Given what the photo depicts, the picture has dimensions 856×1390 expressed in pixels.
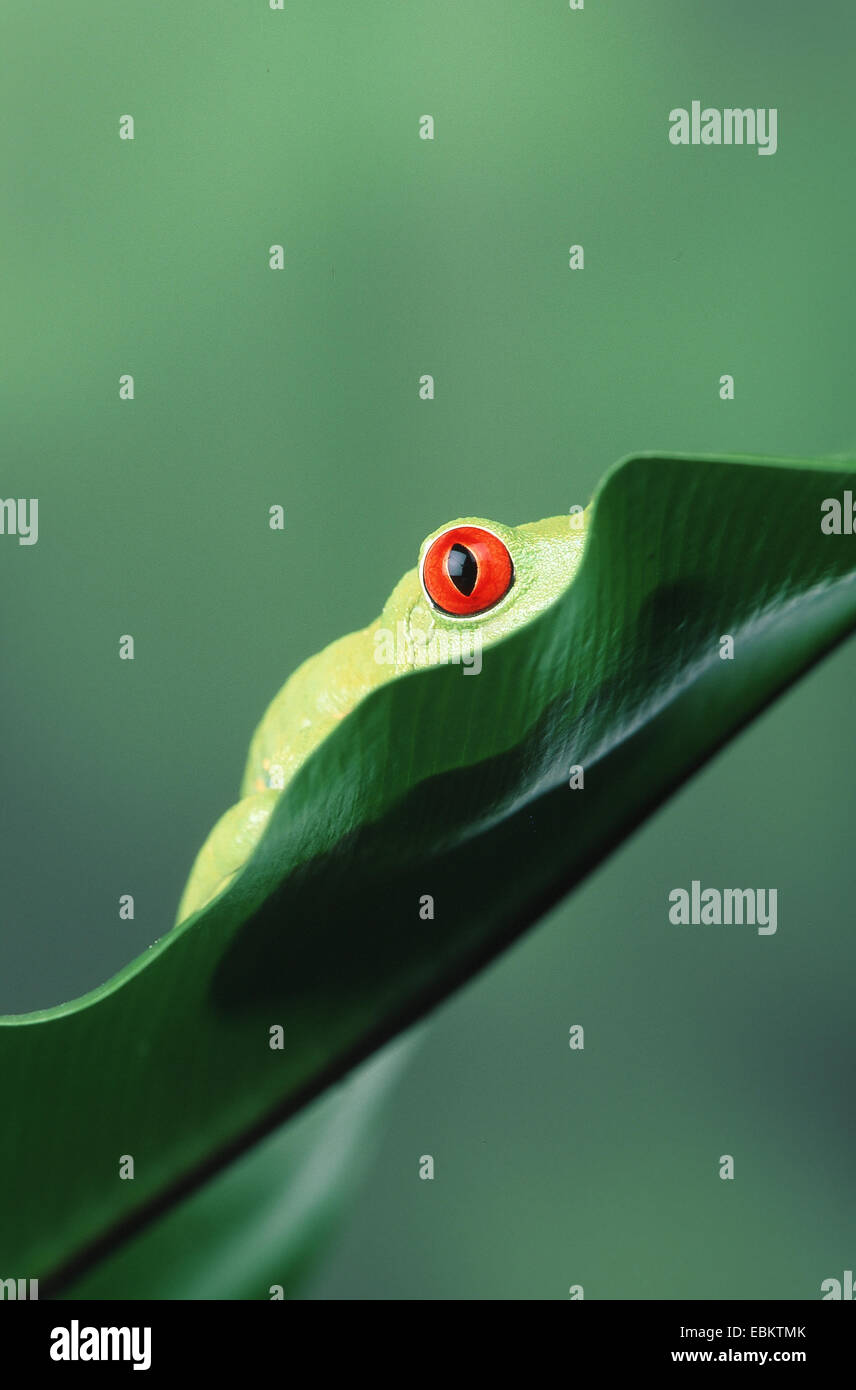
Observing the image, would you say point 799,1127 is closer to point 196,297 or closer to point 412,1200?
point 412,1200

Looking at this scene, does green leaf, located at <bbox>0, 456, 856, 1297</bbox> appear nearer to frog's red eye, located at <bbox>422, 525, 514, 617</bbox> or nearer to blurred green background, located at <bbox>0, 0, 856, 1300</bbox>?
frog's red eye, located at <bbox>422, 525, 514, 617</bbox>

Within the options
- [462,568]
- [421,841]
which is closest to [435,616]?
[462,568]

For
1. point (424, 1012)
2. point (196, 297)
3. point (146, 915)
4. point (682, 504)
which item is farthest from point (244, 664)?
point (682, 504)

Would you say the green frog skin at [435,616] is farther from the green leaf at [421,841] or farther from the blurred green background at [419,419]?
the blurred green background at [419,419]

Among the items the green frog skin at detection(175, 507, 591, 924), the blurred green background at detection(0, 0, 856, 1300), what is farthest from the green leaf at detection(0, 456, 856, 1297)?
the blurred green background at detection(0, 0, 856, 1300)

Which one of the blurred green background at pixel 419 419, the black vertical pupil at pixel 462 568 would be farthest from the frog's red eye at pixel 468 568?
the blurred green background at pixel 419 419

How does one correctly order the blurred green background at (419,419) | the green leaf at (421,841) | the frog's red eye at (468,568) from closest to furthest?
the green leaf at (421,841) → the frog's red eye at (468,568) → the blurred green background at (419,419)

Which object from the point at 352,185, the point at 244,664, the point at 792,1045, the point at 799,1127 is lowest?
the point at 799,1127

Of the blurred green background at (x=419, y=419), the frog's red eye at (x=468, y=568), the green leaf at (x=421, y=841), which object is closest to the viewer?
the green leaf at (x=421, y=841)
